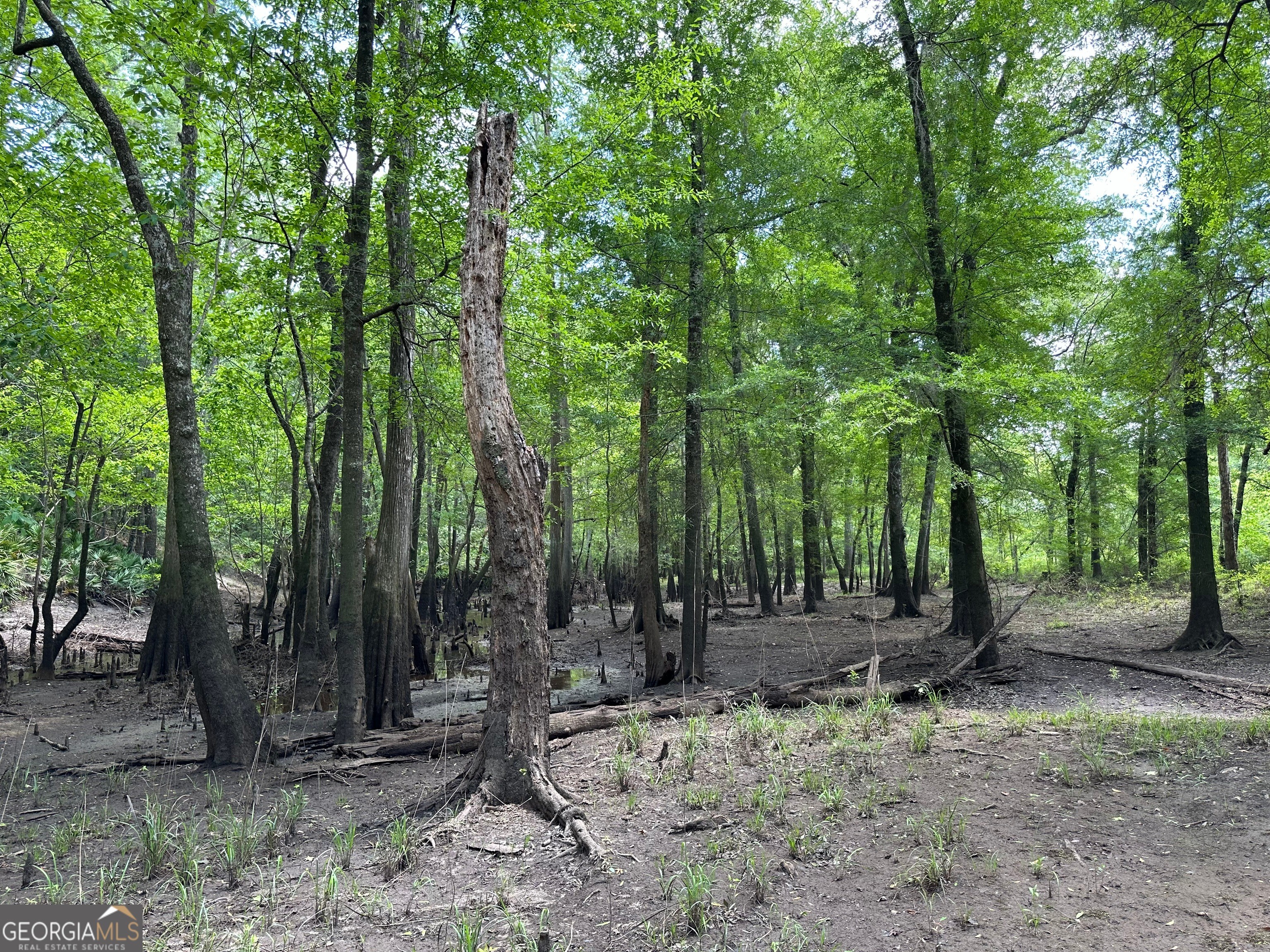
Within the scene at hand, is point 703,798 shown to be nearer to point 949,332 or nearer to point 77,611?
point 949,332

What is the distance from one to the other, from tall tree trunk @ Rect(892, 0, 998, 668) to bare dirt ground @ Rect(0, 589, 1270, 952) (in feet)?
6.84

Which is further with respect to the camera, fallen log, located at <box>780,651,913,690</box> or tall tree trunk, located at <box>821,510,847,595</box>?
tall tree trunk, located at <box>821,510,847,595</box>

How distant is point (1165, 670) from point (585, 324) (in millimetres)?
8923

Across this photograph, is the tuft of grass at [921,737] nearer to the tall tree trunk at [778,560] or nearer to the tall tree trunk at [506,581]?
the tall tree trunk at [506,581]

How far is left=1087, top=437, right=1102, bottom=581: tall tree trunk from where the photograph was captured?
2138 cm

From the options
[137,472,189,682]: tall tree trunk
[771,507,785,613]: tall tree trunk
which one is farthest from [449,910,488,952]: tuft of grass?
[771,507,785,613]: tall tree trunk

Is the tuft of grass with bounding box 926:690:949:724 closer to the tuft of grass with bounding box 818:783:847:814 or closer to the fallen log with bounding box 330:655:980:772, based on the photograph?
the fallen log with bounding box 330:655:980:772

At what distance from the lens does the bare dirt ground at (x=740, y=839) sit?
130 inches

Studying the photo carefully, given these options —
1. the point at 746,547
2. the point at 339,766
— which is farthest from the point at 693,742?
the point at 746,547

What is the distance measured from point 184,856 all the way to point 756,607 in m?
21.1

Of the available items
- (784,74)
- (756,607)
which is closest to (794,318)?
(784,74)

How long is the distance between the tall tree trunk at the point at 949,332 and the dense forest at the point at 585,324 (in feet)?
0.23

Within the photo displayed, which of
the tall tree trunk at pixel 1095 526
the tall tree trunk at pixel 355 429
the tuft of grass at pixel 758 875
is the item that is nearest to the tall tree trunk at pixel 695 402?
the tall tree trunk at pixel 355 429
